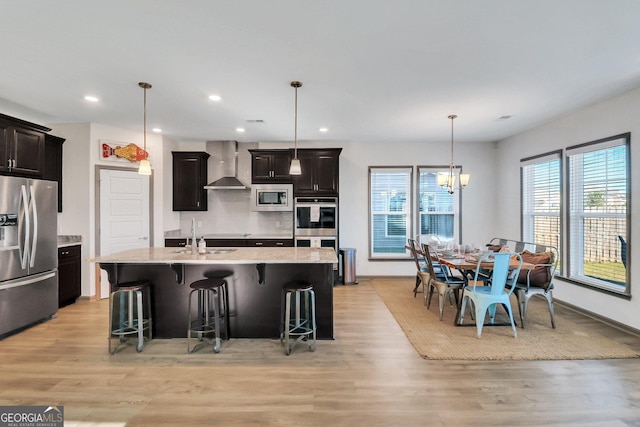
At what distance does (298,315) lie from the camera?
3.08 meters

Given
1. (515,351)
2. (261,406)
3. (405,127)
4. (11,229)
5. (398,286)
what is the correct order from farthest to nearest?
1. (398,286)
2. (405,127)
3. (11,229)
4. (515,351)
5. (261,406)

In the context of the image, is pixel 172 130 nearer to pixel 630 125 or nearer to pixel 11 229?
pixel 11 229

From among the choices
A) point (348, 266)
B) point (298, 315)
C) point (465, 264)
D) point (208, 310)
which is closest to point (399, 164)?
point (348, 266)

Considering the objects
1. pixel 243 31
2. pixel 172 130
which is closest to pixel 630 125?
pixel 243 31

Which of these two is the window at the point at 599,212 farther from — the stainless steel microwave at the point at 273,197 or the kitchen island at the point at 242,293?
the stainless steel microwave at the point at 273,197

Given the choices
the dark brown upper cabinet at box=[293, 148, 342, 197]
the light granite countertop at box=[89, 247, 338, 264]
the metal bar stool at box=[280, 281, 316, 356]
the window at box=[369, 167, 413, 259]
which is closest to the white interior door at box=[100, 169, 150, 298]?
the light granite countertop at box=[89, 247, 338, 264]

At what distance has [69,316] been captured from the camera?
3.90 m

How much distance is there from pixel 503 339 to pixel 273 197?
4.12m

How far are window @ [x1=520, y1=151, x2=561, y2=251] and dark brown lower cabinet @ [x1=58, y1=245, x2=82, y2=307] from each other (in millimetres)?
7233

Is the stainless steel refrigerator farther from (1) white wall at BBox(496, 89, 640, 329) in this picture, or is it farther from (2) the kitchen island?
(1) white wall at BBox(496, 89, 640, 329)

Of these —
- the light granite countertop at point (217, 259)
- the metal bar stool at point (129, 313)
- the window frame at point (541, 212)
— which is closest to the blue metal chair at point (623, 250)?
the window frame at point (541, 212)

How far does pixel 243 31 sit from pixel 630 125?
14.3ft

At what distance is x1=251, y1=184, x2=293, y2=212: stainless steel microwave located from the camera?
18.4 feet

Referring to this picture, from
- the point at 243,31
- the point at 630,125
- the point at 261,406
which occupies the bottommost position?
the point at 261,406
